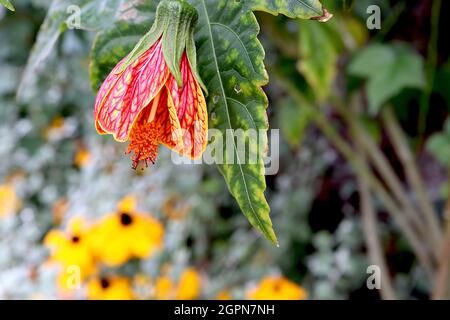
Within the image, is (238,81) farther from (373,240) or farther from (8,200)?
(8,200)

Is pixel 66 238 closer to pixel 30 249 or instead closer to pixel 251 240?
pixel 30 249

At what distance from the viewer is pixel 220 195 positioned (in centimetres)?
132

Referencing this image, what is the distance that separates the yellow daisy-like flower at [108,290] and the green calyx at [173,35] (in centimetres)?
65

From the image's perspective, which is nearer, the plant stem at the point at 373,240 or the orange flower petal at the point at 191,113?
the orange flower petal at the point at 191,113

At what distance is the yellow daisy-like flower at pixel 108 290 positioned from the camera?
2.96 ft

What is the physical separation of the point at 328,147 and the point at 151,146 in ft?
3.47

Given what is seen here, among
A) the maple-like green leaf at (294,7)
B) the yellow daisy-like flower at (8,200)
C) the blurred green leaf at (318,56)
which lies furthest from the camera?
the yellow daisy-like flower at (8,200)

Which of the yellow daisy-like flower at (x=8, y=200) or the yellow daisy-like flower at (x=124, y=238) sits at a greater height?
the yellow daisy-like flower at (x=8, y=200)

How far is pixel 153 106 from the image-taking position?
0.30 metres

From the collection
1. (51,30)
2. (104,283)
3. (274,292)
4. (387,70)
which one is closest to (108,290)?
(104,283)

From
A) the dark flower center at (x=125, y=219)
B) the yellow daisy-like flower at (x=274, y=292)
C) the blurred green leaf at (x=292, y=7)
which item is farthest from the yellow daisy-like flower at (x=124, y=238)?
the blurred green leaf at (x=292, y=7)

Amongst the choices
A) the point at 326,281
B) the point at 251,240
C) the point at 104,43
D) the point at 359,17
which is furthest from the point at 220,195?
the point at 104,43

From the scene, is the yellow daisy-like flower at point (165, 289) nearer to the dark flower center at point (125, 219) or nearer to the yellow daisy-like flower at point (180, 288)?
the yellow daisy-like flower at point (180, 288)

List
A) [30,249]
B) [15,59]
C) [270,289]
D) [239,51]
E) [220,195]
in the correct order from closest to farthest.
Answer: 1. [239,51]
2. [270,289]
3. [30,249]
4. [220,195]
5. [15,59]
